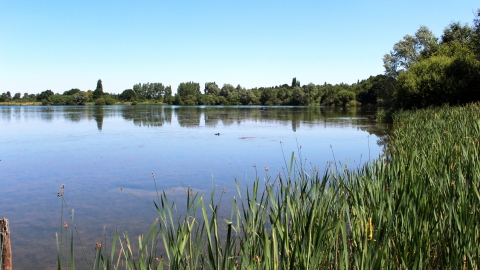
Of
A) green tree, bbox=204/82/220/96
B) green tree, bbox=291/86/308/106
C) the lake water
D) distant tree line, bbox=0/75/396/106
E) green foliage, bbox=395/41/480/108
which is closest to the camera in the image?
the lake water

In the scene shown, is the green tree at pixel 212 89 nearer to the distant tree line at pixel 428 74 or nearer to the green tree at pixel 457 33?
the distant tree line at pixel 428 74

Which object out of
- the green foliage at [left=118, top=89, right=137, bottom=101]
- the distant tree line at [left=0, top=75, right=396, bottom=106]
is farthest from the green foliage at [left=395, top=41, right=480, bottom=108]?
the green foliage at [left=118, top=89, right=137, bottom=101]

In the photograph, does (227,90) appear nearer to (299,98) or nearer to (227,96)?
(227,96)

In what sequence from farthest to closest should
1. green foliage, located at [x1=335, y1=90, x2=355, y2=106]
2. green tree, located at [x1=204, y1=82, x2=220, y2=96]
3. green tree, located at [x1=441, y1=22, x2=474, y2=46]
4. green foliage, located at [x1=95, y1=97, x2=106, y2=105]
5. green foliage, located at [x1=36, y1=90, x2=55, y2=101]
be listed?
green tree, located at [x1=204, y1=82, x2=220, y2=96]
green foliage, located at [x1=36, y1=90, x2=55, y2=101]
green foliage, located at [x1=95, y1=97, x2=106, y2=105]
green foliage, located at [x1=335, y1=90, x2=355, y2=106]
green tree, located at [x1=441, y1=22, x2=474, y2=46]

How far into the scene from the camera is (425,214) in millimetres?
2457

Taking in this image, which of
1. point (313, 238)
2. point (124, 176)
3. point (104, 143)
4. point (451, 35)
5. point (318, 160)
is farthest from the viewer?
point (451, 35)

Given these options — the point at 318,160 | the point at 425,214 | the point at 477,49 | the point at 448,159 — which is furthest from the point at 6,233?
the point at 477,49

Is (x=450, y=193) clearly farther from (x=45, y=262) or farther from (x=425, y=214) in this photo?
A: (x=45, y=262)

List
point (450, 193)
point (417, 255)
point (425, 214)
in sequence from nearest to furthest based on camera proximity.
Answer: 1. point (417, 255)
2. point (425, 214)
3. point (450, 193)

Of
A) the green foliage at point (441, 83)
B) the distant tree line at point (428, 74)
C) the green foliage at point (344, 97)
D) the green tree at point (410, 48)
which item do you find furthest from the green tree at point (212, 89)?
the green foliage at point (441, 83)

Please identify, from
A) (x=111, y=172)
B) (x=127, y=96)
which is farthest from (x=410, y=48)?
(x=127, y=96)

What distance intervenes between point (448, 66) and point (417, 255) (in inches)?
841

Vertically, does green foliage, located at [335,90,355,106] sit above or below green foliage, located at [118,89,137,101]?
below

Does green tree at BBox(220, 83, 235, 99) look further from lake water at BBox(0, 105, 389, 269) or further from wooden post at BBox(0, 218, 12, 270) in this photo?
wooden post at BBox(0, 218, 12, 270)
